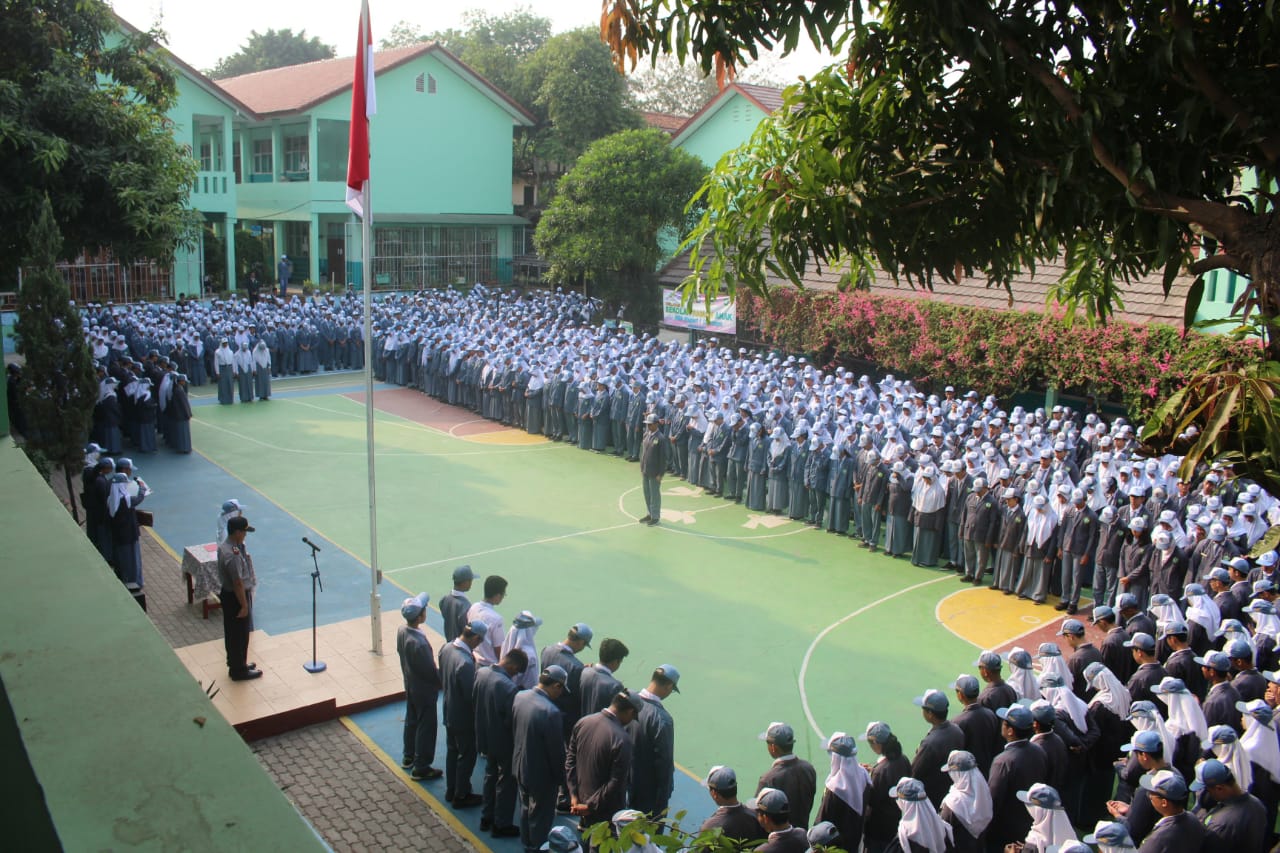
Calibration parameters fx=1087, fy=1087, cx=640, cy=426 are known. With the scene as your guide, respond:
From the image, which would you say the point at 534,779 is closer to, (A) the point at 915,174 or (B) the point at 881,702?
(B) the point at 881,702

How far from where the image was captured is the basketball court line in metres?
8.95

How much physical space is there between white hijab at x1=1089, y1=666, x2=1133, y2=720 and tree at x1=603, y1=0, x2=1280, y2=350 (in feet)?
10.8

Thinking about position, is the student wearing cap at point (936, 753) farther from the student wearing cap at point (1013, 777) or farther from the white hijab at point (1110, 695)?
the white hijab at point (1110, 695)

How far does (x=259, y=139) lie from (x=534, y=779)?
34.7m

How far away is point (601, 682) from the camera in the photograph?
24.1 ft

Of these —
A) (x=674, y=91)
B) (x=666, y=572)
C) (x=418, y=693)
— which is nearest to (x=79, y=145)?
(x=666, y=572)

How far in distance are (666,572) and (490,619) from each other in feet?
14.0

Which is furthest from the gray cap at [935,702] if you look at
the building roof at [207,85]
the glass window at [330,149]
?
the glass window at [330,149]

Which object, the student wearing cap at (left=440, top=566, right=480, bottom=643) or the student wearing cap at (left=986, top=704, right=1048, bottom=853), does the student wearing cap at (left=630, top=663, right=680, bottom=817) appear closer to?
the student wearing cap at (left=986, top=704, right=1048, bottom=853)

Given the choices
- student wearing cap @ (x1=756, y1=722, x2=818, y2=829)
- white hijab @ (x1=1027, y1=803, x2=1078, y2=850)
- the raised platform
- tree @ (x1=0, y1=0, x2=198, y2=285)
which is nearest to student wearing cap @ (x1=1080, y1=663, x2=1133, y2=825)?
white hijab @ (x1=1027, y1=803, x2=1078, y2=850)

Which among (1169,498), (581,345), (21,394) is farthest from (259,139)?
(1169,498)

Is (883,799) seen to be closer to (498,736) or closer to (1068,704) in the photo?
(1068,704)

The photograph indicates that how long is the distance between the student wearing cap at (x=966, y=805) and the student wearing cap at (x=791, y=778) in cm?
77

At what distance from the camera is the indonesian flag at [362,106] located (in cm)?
884
